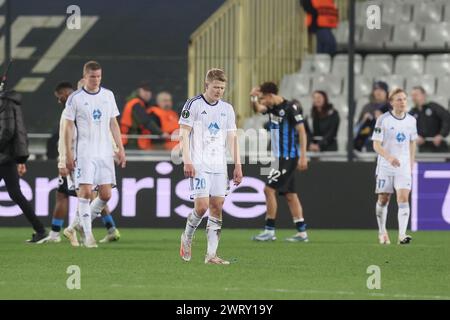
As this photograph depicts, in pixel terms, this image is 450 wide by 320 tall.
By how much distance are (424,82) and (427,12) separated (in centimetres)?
192

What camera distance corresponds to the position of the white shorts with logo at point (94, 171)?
1530cm

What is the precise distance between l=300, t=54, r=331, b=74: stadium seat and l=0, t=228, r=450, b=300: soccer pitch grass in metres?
6.26

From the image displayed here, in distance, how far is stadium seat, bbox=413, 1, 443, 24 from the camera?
25016mm

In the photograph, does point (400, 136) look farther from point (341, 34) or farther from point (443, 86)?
point (341, 34)

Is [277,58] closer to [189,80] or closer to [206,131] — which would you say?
[189,80]

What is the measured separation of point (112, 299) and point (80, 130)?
541 cm

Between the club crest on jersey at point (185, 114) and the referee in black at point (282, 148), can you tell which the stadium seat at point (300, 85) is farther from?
the club crest on jersey at point (185, 114)

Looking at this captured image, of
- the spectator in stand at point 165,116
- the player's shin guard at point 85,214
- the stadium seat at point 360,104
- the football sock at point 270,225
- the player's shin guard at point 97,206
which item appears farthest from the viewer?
the stadium seat at point 360,104

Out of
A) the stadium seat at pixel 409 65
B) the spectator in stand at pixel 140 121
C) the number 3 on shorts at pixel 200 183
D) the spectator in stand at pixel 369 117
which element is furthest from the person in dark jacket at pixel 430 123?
the number 3 on shorts at pixel 200 183

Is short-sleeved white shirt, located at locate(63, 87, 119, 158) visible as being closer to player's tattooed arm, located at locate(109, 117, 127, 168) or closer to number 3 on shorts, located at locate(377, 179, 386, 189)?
player's tattooed arm, located at locate(109, 117, 127, 168)

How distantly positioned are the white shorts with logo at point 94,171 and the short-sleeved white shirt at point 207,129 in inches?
94.8

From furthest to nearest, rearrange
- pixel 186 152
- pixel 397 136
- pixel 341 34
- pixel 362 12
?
pixel 362 12 → pixel 341 34 → pixel 397 136 → pixel 186 152

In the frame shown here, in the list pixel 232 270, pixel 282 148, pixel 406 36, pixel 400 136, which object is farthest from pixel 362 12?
pixel 232 270

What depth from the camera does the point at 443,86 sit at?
77.8 feet
